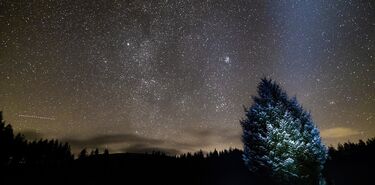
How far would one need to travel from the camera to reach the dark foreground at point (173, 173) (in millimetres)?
42906

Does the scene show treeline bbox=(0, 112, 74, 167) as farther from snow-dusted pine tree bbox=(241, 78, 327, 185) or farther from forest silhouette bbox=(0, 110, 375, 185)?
snow-dusted pine tree bbox=(241, 78, 327, 185)

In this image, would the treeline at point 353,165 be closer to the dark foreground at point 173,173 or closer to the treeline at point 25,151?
the dark foreground at point 173,173

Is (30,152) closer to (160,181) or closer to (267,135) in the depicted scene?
(160,181)

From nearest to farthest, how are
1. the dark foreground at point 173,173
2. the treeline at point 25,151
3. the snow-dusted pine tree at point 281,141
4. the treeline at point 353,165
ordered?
the snow-dusted pine tree at point 281,141 → the treeline at point 353,165 → the dark foreground at point 173,173 → the treeline at point 25,151

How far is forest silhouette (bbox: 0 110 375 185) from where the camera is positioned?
44.6 meters

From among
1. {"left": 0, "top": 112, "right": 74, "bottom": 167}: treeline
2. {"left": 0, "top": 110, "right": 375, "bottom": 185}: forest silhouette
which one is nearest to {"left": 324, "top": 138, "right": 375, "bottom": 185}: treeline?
{"left": 0, "top": 110, "right": 375, "bottom": 185}: forest silhouette

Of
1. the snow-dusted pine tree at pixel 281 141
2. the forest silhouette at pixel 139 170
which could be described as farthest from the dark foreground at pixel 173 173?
the snow-dusted pine tree at pixel 281 141

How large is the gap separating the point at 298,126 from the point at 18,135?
60.6 metres

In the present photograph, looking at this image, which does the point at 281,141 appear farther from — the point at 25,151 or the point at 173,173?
the point at 25,151

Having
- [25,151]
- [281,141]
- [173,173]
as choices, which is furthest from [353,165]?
[25,151]

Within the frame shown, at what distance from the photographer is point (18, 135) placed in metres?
59.0

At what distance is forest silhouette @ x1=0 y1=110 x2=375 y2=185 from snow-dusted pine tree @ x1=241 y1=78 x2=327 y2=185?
13.9m

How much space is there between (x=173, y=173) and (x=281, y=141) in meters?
51.7

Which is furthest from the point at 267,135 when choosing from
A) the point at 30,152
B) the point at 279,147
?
the point at 30,152
